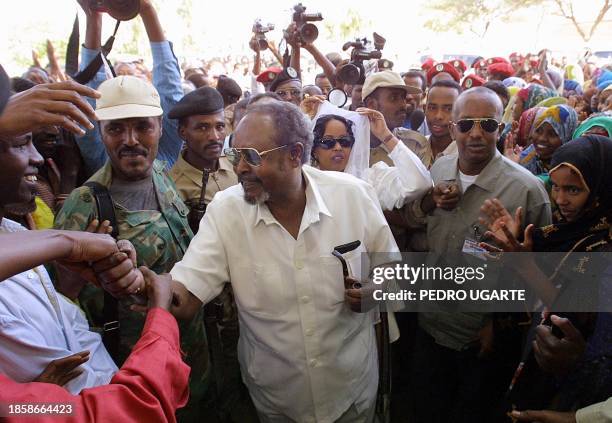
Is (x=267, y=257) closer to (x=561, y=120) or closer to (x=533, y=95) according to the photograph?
(x=561, y=120)

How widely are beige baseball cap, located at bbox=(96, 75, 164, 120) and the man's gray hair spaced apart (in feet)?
2.25

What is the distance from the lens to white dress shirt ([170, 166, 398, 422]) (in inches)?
84.6

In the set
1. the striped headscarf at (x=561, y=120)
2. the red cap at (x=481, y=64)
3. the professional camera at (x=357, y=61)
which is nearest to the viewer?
the striped headscarf at (x=561, y=120)

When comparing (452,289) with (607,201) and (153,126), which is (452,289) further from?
(153,126)

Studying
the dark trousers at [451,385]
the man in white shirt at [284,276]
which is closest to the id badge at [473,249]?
the dark trousers at [451,385]

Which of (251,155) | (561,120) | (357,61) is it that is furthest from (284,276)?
(357,61)

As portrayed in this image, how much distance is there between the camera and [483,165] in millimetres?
2854

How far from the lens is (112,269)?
63.2 inches

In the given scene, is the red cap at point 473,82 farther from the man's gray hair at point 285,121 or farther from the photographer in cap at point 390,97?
the man's gray hair at point 285,121

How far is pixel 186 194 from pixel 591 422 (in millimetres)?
2631

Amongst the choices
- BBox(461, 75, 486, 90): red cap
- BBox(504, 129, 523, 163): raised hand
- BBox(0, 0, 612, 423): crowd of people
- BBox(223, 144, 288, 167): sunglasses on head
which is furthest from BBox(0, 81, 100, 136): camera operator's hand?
BBox(461, 75, 486, 90): red cap

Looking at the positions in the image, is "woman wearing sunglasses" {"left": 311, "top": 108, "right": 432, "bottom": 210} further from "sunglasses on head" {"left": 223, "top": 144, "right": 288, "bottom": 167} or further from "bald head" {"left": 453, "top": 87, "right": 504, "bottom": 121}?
"sunglasses on head" {"left": 223, "top": 144, "right": 288, "bottom": 167}

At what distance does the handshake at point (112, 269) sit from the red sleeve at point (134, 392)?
26cm

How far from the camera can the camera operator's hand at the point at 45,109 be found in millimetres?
1437
